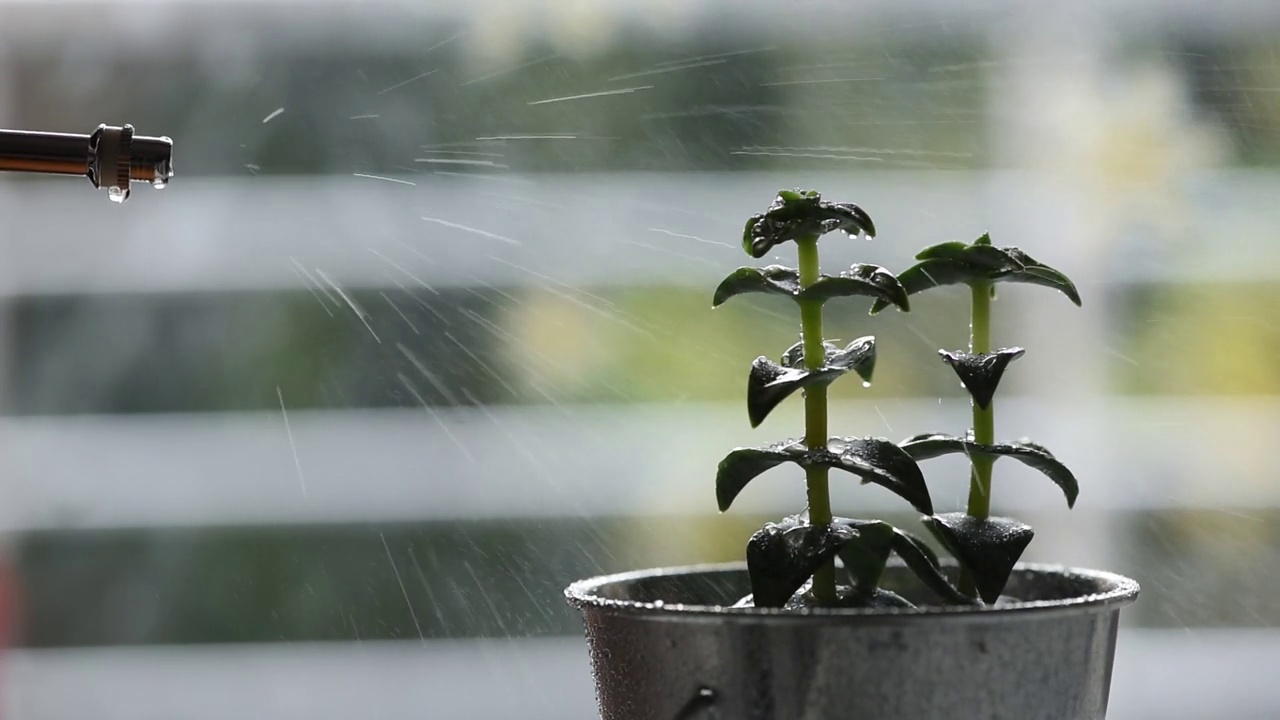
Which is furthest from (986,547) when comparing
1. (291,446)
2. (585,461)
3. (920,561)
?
(291,446)

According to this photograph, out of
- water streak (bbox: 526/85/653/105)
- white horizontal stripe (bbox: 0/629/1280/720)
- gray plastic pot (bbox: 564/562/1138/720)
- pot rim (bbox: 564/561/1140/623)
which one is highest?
water streak (bbox: 526/85/653/105)

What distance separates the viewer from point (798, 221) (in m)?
0.34

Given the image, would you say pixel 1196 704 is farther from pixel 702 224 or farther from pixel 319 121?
pixel 319 121

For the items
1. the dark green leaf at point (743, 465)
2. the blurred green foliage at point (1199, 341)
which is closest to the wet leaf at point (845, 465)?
the dark green leaf at point (743, 465)

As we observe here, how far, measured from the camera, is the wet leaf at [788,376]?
1.02 ft

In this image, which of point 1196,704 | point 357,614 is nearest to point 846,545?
point 357,614

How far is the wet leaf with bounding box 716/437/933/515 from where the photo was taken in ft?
1.06

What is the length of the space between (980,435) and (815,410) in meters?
0.07

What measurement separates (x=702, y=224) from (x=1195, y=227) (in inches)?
16.1

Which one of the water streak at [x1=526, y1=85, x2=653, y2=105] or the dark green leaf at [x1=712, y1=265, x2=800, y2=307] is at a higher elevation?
the water streak at [x1=526, y1=85, x2=653, y2=105]

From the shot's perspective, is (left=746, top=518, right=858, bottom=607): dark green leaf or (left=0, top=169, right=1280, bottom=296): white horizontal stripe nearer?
(left=746, top=518, right=858, bottom=607): dark green leaf

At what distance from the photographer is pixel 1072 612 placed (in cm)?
29

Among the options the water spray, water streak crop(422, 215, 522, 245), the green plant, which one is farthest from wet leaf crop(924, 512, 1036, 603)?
water streak crop(422, 215, 522, 245)

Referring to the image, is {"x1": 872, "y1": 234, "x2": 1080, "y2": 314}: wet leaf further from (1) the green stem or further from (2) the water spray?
(2) the water spray
